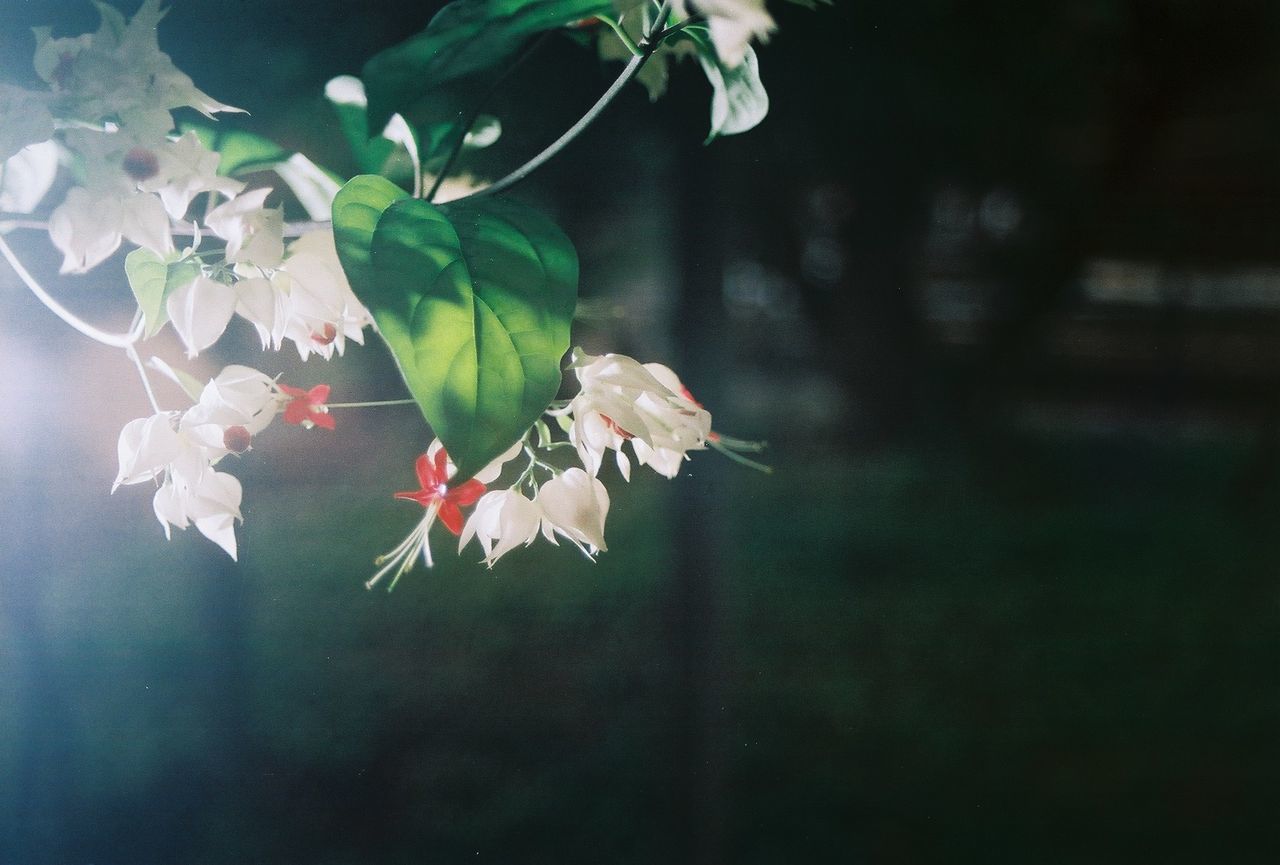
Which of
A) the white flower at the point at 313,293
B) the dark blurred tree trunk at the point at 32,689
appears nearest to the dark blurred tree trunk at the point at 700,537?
the white flower at the point at 313,293

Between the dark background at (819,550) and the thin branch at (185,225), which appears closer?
the thin branch at (185,225)

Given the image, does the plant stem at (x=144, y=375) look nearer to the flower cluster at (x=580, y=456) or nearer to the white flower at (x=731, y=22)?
the flower cluster at (x=580, y=456)

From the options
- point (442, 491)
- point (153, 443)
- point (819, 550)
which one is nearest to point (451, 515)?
point (442, 491)

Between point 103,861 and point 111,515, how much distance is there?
20cm

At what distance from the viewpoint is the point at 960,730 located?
56cm

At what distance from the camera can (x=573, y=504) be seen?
14.9 inches

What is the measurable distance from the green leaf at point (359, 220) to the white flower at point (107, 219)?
8cm

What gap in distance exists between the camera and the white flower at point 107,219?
336 millimetres

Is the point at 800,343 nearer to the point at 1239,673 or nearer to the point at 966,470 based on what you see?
the point at 966,470

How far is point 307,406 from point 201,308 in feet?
0.22

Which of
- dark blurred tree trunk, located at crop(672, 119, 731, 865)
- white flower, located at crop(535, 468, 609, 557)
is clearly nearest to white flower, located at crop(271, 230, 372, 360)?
white flower, located at crop(535, 468, 609, 557)

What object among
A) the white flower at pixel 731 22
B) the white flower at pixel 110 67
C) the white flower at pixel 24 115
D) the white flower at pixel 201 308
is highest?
the white flower at pixel 731 22

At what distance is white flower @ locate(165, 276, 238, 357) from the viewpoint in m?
0.34

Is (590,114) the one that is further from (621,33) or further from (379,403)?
(379,403)
